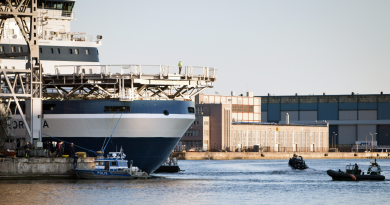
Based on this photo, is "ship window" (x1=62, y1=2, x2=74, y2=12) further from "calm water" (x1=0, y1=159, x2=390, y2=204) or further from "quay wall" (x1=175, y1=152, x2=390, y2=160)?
"quay wall" (x1=175, y1=152, x2=390, y2=160)

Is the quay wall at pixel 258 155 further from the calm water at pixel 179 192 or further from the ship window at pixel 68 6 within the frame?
the calm water at pixel 179 192

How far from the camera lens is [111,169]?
58469mm

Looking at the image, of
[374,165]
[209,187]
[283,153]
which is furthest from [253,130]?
[209,187]

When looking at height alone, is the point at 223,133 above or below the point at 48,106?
below

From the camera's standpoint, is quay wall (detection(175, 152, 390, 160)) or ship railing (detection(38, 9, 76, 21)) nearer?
ship railing (detection(38, 9, 76, 21))

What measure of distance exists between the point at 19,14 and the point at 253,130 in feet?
446

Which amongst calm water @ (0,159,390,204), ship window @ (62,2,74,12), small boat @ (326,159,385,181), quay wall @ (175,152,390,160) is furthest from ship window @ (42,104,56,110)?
quay wall @ (175,152,390,160)

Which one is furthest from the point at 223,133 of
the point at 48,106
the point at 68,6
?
the point at 48,106

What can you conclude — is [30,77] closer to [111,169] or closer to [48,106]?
[48,106]

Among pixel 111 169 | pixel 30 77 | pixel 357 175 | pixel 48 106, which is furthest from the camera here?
pixel 357 175

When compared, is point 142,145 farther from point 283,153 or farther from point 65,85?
point 283,153

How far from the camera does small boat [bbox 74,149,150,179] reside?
57.8 m

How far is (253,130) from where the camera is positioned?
19012 centimetres

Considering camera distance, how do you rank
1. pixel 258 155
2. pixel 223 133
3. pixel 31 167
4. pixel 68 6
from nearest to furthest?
pixel 31 167 < pixel 68 6 < pixel 258 155 < pixel 223 133
